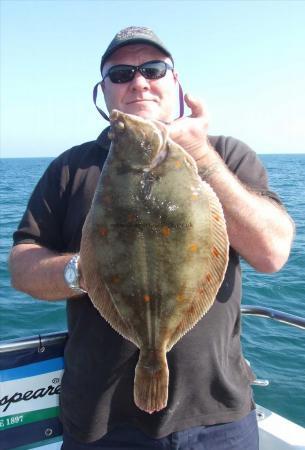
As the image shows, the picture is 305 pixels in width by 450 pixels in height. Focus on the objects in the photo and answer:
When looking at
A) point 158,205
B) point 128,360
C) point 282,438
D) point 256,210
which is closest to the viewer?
point 158,205

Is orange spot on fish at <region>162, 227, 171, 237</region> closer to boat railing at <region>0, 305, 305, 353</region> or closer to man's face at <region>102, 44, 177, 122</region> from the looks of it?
man's face at <region>102, 44, 177, 122</region>

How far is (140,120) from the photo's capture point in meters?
2.06

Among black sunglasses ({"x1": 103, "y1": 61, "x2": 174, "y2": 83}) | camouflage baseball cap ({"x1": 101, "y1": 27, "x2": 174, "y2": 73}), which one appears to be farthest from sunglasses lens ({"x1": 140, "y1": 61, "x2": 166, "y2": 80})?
camouflage baseball cap ({"x1": 101, "y1": 27, "x2": 174, "y2": 73})

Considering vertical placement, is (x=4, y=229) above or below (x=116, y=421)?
below

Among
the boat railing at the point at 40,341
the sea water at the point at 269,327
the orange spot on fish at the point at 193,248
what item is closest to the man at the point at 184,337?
the orange spot on fish at the point at 193,248

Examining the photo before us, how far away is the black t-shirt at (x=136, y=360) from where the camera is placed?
2357 mm

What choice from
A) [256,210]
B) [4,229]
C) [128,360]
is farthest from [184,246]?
[4,229]

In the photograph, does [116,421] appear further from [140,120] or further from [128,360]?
[140,120]

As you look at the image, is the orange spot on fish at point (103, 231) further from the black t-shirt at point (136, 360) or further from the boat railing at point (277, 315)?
the boat railing at point (277, 315)

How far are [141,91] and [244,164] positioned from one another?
2.35 ft

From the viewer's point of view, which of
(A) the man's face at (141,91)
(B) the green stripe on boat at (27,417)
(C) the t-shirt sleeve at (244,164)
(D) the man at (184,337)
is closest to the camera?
(D) the man at (184,337)

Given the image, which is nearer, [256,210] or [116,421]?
[256,210]

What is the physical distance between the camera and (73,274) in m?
2.14

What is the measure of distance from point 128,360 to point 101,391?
225 millimetres
